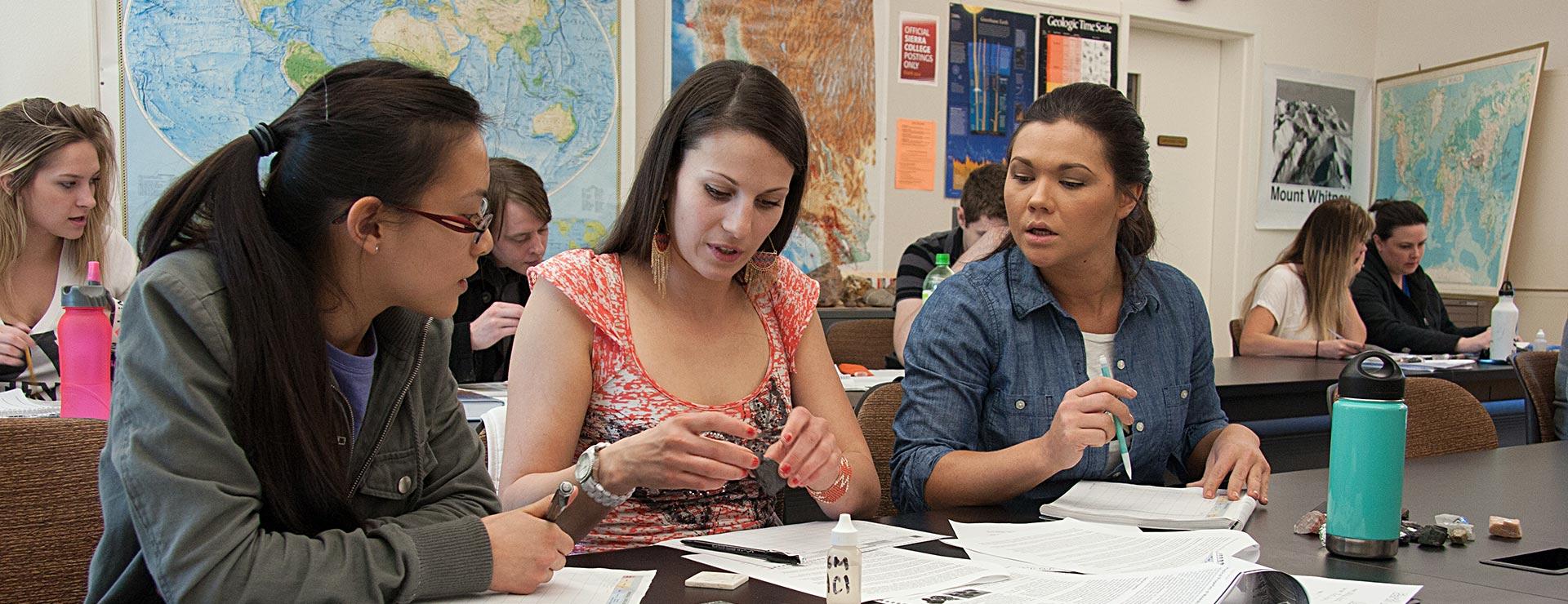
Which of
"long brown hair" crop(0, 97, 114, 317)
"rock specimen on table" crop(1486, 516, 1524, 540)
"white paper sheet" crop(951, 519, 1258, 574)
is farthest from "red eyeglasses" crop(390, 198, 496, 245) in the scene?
"long brown hair" crop(0, 97, 114, 317)

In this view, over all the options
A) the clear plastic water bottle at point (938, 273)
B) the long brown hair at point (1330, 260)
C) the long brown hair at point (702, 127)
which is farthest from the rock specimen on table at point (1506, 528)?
Result: the long brown hair at point (1330, 260)

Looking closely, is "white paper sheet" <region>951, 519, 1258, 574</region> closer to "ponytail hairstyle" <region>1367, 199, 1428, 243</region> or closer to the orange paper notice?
the orange paper notice

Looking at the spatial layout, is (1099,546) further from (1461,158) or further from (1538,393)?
(1461,158)

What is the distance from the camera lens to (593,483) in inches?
52.2

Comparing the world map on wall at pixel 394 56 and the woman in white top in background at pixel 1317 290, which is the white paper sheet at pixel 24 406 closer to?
the world map on wall at pixel 394 56

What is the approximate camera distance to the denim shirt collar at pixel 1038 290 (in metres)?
1.82

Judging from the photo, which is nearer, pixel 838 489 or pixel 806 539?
pixel 806 539

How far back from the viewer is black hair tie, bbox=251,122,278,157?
1179 mm

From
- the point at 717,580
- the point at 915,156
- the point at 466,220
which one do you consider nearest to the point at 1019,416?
the point at 717,580

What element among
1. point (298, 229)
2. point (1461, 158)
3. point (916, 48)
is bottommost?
point (298, 229)

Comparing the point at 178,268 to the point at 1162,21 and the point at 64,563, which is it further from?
the point at 1162,21

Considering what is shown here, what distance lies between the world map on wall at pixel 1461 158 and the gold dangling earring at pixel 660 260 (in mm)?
6098

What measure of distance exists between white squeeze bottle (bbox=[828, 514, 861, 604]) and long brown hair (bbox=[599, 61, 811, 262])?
0.76 metres

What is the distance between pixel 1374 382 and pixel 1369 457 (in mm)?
86
